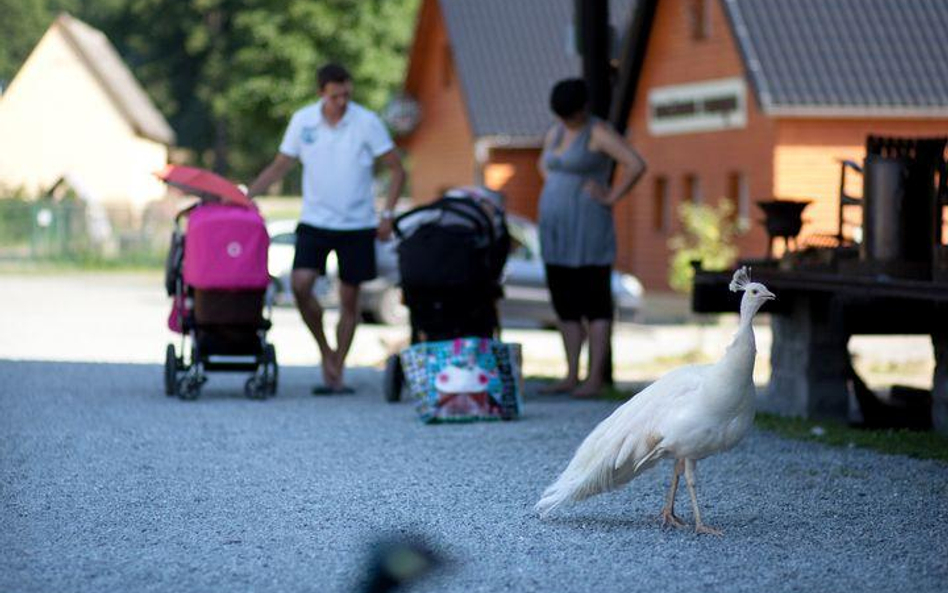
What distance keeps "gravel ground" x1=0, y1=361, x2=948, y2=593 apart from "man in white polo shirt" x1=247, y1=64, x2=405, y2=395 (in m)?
1.56

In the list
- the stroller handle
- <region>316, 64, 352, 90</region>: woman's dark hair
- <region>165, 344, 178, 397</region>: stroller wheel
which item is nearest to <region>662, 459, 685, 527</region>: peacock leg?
the stroller handle

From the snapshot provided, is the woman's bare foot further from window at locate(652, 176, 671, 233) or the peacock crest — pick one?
window at locate(652, 176, 671, 233)

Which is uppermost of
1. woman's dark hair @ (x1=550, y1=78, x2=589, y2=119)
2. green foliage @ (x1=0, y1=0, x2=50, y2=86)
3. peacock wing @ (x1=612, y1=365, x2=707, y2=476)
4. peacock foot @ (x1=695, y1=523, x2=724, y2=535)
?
green foliage @ (x1=0, y1=0, x2=50, y2=86)

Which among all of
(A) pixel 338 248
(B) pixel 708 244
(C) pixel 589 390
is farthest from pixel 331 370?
(B) pixel 708 244

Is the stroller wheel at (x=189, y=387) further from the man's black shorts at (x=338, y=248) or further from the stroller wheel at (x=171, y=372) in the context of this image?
the man's black shorts at (x=338, y=248)

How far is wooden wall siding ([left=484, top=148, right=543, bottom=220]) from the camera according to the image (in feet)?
150

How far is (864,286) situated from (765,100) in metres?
20.5

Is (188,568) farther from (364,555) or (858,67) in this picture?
(858,67)

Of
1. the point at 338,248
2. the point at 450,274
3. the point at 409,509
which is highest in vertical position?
the point at 338,248

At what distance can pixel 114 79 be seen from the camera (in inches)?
2869

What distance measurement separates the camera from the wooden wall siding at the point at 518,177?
150 ft

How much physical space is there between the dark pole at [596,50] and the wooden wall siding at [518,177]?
30.2 meters

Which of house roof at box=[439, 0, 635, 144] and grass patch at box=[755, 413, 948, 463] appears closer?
grass patch at box=[755, 413, 948, 463]

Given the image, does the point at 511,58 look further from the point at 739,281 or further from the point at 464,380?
the point at 739,281
